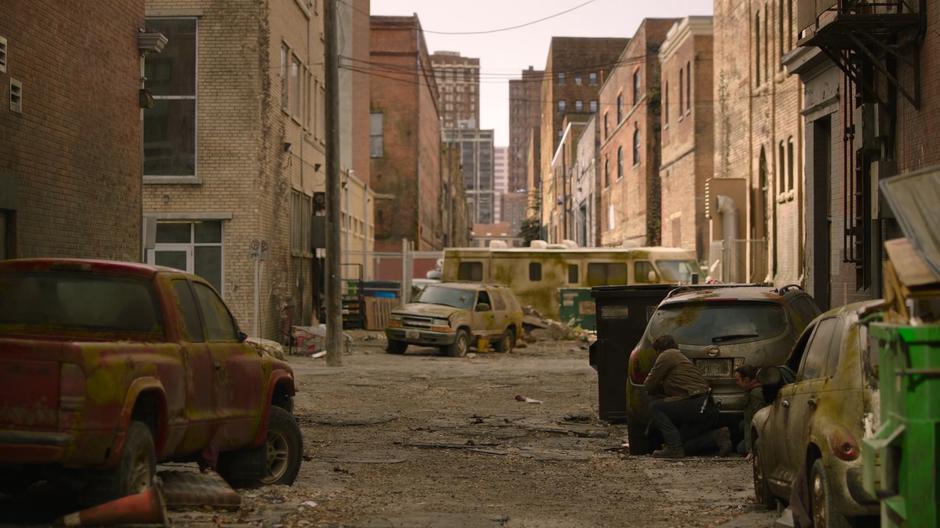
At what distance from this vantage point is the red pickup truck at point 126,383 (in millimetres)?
7809

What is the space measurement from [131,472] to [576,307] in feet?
118

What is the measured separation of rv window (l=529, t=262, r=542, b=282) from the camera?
44.4 metres

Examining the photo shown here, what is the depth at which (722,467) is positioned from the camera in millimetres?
12742

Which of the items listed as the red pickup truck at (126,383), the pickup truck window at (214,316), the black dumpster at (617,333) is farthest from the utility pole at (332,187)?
the pickup truck window at (214,316)

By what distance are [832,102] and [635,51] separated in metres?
43.7

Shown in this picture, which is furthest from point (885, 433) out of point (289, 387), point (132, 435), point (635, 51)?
point (635, 51)

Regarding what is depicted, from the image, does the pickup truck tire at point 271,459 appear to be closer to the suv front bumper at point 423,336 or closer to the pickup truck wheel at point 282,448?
the pickup truck wheel at point 282,448

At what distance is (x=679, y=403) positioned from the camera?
1355 centimetres

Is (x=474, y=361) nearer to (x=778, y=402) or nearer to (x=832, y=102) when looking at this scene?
(x=832, y=102)

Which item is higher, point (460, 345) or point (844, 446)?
point (844, 446)

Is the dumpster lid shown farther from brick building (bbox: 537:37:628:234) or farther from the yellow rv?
brick building (bbox: 537:37:628:234)

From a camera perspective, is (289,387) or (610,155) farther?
(610,155)

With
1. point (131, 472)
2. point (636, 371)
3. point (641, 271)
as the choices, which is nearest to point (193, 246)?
point (641, 271)

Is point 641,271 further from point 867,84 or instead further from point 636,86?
point 636,86
